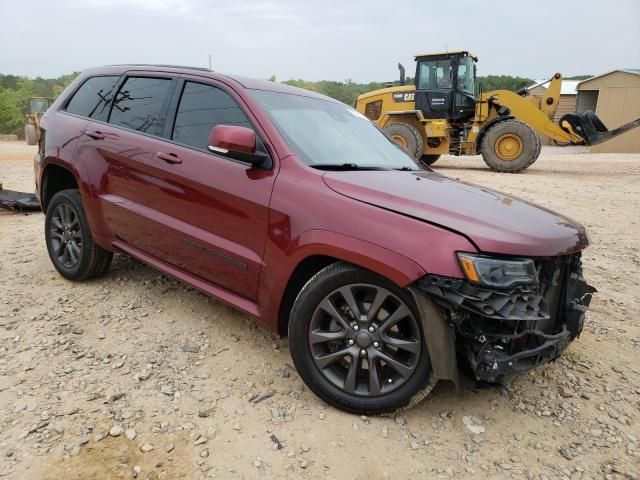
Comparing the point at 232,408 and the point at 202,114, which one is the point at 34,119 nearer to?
the point at 202,114

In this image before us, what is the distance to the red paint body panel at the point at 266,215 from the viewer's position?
2.20 meters

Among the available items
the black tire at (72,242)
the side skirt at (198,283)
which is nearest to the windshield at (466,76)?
the black tire at (72,242)

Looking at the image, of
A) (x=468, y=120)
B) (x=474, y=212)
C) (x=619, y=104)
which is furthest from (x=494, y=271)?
(x=619, y=104)

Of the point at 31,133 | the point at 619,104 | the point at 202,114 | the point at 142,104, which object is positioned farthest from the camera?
the point at 619,104

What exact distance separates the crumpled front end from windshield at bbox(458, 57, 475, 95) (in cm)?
1140

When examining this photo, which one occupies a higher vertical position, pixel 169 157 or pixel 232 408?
pixel 169 157

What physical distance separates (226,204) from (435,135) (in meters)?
11.0

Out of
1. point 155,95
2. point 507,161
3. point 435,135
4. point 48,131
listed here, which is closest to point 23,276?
point 48,131

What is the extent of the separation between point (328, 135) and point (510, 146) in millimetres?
10891

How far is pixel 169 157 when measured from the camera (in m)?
3.11

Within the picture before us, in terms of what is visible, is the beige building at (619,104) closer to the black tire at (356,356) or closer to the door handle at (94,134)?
the door handle at (94,134)

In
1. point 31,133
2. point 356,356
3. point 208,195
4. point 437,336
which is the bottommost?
point 356,356

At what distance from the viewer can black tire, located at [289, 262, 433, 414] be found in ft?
7.52

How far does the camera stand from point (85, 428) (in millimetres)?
2332
